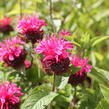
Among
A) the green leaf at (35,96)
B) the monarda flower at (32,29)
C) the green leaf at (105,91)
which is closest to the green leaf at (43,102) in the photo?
the green leaf at (35,96)

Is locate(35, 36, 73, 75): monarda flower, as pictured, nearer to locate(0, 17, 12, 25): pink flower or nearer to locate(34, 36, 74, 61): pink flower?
locate(34, 36, 74, 61): pink flower

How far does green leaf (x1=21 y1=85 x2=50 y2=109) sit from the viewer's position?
1.34m

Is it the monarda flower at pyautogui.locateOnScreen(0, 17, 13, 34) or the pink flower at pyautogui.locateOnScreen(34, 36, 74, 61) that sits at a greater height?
the monarda flower at pyautogui.locateOnScreen(0, 17, 13, 34)

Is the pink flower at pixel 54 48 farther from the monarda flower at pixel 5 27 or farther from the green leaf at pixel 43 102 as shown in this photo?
the monarda flower at pixel 5 27

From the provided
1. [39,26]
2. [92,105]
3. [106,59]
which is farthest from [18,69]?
[106,59]

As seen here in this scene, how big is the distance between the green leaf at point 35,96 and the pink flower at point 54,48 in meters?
0.15

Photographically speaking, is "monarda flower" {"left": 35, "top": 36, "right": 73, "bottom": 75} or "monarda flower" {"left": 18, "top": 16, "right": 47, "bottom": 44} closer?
"monarda flower" {"left": 35, "top": 36, "right": 73, "bottom": 75}

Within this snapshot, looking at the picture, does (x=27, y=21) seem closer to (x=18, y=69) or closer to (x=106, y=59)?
(x=18, y=69)

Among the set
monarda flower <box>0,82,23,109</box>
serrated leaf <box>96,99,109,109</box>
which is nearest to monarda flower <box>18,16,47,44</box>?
monarda flower <box>0,82,23,109</box>

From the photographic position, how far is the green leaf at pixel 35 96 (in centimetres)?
134

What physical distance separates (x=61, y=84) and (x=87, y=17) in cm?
161

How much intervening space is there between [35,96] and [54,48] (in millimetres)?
232

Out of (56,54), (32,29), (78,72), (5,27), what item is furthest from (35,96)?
(5,27)

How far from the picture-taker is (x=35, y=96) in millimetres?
1387
